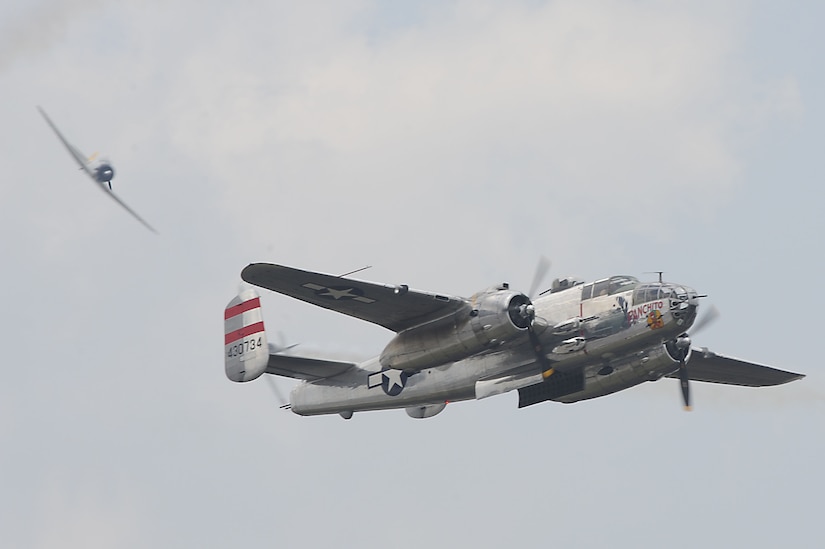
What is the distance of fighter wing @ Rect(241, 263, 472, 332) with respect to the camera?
128 feet

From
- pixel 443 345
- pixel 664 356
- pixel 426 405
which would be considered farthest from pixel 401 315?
pixel 664 356

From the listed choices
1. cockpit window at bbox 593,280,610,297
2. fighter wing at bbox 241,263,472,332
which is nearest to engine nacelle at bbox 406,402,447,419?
fighter wing at bbox 241,263,472,332

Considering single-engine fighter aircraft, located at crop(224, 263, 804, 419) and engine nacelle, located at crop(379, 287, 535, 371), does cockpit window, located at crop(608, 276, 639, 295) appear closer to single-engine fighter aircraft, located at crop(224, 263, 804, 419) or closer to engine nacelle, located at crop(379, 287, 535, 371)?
A: single-engine fighter aircraft, located at crop(224, 263, 804, 419)

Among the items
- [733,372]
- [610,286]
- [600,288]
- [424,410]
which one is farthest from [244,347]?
[733,372]

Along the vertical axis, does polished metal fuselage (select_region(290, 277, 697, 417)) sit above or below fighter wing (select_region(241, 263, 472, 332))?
below

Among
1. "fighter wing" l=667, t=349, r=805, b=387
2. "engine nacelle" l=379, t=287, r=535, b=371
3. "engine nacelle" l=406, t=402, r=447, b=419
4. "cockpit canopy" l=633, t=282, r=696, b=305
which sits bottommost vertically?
"engine nacelle" l=406, t=402, r=447, b=419

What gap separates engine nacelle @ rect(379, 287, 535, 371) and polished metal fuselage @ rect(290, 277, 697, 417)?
1.63 feet

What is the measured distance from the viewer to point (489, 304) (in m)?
40.0

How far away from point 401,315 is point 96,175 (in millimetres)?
11823

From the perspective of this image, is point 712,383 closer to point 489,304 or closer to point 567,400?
point 567,400

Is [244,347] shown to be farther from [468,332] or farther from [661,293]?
[661,293]

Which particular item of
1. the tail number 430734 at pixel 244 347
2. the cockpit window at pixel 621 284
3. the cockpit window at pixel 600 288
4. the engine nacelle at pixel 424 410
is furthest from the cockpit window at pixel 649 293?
the tail number 430734 at pixel 244 347

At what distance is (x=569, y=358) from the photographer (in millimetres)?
40969

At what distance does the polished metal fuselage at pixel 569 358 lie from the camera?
39938mm
